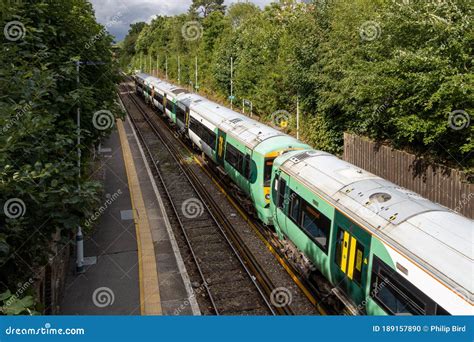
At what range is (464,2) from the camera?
14203 mm

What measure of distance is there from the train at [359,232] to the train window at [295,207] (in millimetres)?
28

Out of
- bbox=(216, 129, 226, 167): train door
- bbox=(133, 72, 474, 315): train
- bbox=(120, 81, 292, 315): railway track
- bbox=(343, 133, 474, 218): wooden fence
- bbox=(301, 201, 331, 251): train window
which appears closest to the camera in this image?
bbox=(133, 72, 474, 315): train

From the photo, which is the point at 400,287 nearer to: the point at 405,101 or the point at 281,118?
the point at 405,101

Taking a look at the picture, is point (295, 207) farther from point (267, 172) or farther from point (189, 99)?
point (189, 99)

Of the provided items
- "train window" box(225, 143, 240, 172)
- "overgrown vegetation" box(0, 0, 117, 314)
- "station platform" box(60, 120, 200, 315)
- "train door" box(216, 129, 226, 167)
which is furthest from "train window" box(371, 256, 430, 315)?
"train door" box(216, 129, 226, 167)

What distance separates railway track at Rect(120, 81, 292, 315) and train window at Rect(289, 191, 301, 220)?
203 cm

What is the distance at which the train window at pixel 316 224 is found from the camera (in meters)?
9.67

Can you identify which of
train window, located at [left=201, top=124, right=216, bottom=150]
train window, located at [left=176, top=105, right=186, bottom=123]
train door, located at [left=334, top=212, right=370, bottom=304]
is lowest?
train door, located at [left=334, top=212, right=370, bottom=304]

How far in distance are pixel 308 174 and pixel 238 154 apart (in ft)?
18.8

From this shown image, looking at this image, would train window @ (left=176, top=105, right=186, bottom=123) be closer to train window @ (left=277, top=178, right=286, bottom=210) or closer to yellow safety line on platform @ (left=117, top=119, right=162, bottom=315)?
yellow safety line on platform @ (left=117, top=119, right=162, bottom=315)

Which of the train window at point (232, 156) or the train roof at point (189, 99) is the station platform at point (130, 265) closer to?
the train window at point (232, 156)

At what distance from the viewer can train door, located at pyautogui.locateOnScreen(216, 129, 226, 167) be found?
18.6 meters

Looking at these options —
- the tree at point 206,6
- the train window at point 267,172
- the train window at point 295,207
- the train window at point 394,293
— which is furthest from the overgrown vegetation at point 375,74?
the tree at point 206,6

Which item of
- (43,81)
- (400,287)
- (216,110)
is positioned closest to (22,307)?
(43,81)
